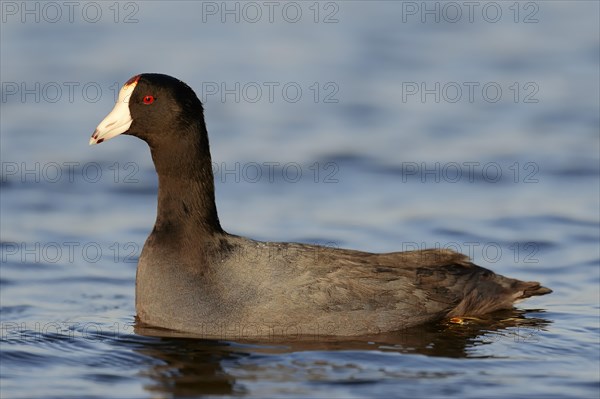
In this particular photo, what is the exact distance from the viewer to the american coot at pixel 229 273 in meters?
10.0

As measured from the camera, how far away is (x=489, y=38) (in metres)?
20.9

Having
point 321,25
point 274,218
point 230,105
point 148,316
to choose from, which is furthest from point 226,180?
point 321,25

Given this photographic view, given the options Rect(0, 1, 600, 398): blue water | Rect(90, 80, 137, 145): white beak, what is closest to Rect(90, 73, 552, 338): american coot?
Rect(90, 80, 137, 145): white beak

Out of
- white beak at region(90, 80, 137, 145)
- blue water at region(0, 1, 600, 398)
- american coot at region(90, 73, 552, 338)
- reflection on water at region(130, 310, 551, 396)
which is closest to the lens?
reflection on water at region(130, 310, 551, 396)

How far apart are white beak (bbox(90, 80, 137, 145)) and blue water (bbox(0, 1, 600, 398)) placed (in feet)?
5.55

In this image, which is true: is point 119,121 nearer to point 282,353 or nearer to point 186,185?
point 186,185

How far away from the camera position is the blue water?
9672 millimetres

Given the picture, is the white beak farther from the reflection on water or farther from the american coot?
the reflection on water

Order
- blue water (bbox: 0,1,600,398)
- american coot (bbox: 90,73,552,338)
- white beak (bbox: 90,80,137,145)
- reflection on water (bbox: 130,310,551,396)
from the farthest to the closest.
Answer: white beak (bbox: 90,80,137,145) → american coot (bbox: 90,73,552,338) → blue water (bbox: 0,1,600,398) → reflection on water (bbox: 130,310,551,396)

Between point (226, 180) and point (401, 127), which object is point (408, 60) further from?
point (226, 180)

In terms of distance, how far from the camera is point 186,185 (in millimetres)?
10453

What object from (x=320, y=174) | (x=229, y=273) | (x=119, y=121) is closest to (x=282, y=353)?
(x=229, y=273)

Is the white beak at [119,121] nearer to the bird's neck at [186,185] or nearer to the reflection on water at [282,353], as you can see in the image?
the bird's neck at [186,185]

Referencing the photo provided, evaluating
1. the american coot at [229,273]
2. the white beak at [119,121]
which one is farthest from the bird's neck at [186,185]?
the white beak at [119,121]
